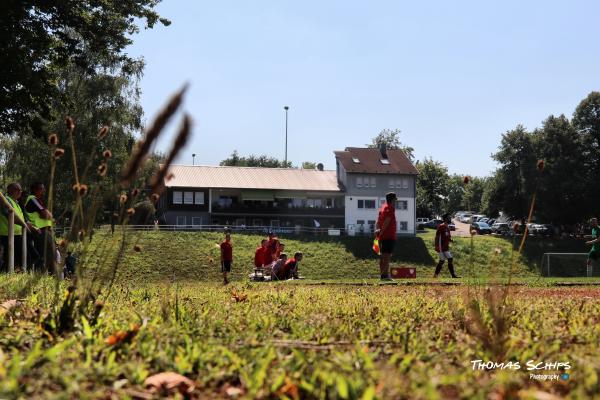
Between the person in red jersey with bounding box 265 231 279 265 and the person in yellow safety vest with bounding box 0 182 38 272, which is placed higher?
the person in yellow safety vest with bounding box 0 182 38 272

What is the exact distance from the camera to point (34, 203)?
10125 mm

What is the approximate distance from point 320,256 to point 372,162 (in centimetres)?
3069

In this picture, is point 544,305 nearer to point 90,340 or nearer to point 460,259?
point 90,340

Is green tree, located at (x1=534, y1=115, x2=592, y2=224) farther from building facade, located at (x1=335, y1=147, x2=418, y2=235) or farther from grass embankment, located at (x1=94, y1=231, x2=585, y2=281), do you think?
building facade, located at (x1=335, y1=147, x2=418, y2=235)

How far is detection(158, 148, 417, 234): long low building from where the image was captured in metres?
75.8

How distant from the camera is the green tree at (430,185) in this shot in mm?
111188

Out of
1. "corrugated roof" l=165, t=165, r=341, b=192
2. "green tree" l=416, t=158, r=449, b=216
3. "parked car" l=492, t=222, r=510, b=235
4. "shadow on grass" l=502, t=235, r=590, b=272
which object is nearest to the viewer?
"shadow on grass" l=502, t=235, r=590, b=272

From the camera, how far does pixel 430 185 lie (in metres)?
113

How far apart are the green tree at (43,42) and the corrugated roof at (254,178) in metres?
50.2

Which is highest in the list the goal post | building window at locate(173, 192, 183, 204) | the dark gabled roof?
the dark gabled roof

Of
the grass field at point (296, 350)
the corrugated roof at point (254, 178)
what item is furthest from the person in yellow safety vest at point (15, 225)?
the corrugated roof at point (254, 178)

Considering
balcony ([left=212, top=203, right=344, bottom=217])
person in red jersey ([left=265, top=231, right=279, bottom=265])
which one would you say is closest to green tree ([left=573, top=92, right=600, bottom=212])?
balcony ([left=212, top=203, right=344, bottom=217])

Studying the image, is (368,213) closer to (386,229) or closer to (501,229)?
(501,229)

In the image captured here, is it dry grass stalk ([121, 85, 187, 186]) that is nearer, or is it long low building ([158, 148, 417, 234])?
dry grass stalk ([121, 85, 187, 186])
